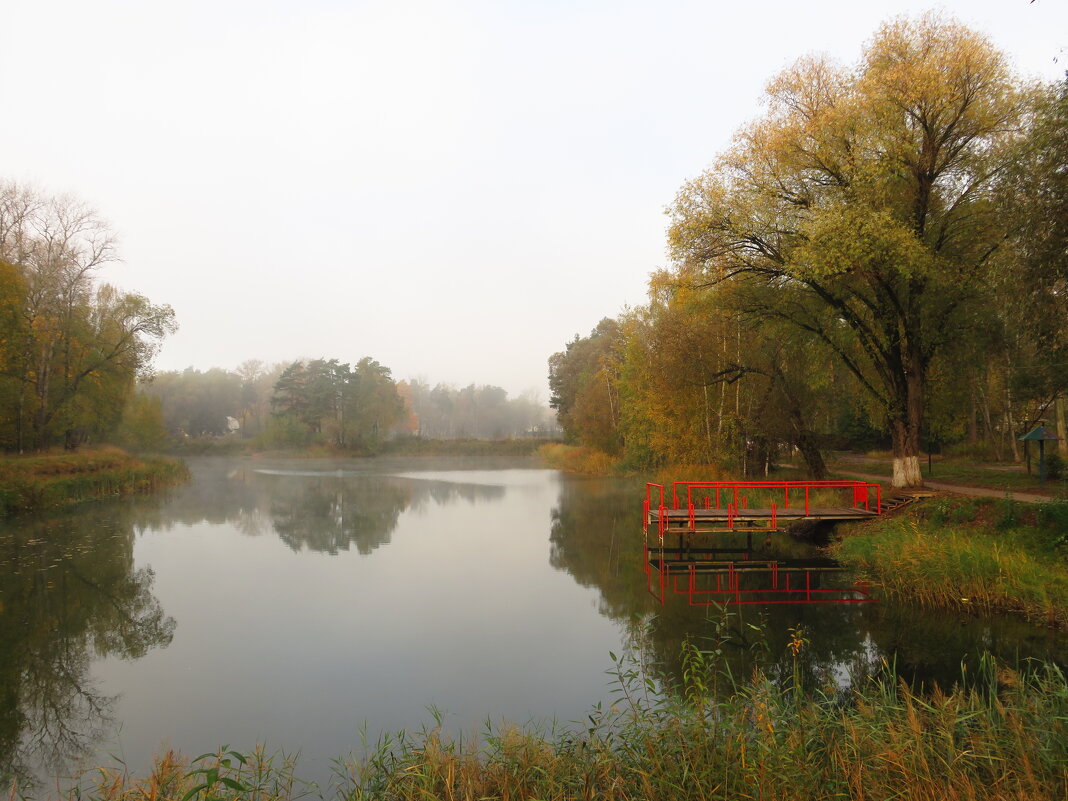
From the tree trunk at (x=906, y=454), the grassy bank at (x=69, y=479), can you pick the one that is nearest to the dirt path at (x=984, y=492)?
the tree trunk at (x=906, y=454)

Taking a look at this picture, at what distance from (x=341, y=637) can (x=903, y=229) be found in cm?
1416

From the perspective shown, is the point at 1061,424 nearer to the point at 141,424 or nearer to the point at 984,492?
the point at 984,492

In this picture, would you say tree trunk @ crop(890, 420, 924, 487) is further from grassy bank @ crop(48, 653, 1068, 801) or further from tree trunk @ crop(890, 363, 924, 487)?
grassy bank @ crop(48, 653, 1068, 801)

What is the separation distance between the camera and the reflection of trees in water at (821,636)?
8.34 meters

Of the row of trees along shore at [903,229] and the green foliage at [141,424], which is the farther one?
the green foliage at [141,424]

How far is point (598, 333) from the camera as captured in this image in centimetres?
5719

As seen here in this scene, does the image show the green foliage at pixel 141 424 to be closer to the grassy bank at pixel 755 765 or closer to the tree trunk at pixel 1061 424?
the grassy bank at pixel 755 765

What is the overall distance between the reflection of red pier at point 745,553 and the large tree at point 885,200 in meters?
2.33

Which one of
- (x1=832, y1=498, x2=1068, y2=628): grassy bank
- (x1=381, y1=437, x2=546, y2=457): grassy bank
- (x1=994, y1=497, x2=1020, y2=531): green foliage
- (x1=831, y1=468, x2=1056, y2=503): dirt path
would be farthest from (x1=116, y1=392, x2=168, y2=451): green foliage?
(x1=994, y1=497, x2=1020, y2=531): green foliage

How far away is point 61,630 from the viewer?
34.6 ft

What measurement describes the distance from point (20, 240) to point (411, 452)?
49.8 metres

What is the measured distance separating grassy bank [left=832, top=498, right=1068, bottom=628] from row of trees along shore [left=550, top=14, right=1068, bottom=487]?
319 centimetres

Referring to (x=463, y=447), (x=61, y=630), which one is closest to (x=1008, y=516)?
(x=61, y=630)

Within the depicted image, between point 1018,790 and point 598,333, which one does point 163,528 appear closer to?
point 1018,790
